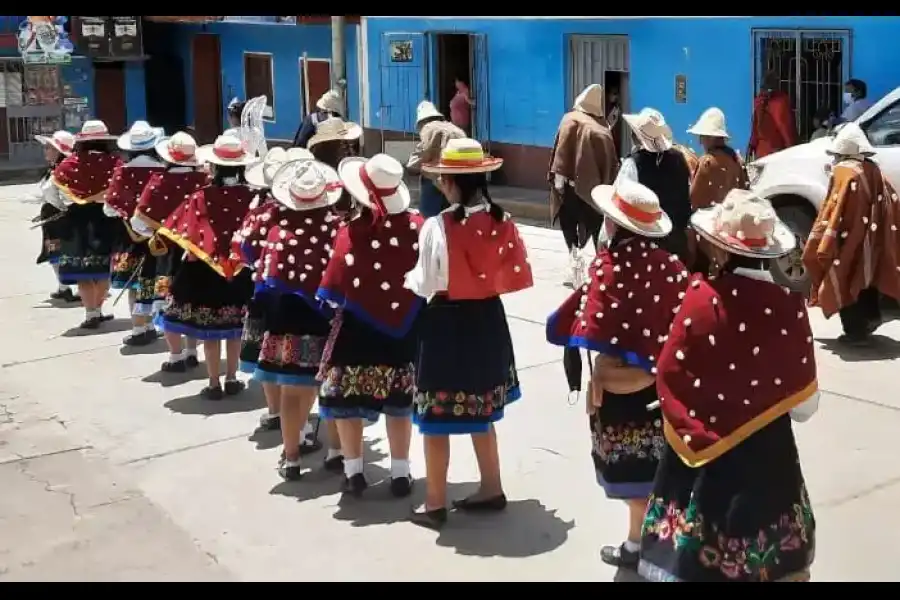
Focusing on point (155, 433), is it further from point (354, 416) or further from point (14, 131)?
point (14, 131)

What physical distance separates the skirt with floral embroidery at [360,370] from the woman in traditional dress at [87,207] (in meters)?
4.31

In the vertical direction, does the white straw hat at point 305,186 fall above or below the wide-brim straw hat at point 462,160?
below

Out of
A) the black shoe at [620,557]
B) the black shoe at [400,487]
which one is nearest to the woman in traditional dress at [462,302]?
the black shoe at [400,487]

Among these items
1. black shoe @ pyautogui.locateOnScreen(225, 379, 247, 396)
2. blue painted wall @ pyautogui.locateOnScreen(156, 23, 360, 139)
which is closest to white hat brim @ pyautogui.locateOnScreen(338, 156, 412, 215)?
black shoe @ pyautogui.locateOnScreen(225, 379, 247, 396)

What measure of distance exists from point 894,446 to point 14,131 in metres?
19.9

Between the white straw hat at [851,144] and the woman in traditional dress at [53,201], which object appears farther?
the woman in traditional dress at [53,201]

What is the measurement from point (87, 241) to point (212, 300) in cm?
244

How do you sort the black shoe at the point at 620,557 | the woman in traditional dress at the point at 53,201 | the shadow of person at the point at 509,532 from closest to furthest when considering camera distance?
the black shoe at the point at 620,557 < the shadow of person at the point at 509,532 < the woman in traditional dress at the point at 53,201

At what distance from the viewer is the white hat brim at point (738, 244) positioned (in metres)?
4.25

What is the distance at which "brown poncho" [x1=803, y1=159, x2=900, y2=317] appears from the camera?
27.6ft

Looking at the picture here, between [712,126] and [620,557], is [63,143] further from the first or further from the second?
[620,557]

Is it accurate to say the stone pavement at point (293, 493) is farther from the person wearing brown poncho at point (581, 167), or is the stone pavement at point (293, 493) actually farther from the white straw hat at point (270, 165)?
the person wearing brown poncho at point (581, 167)

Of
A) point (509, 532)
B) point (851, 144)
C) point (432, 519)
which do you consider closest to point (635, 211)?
point (509, 532)

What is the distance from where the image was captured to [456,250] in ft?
18.1
